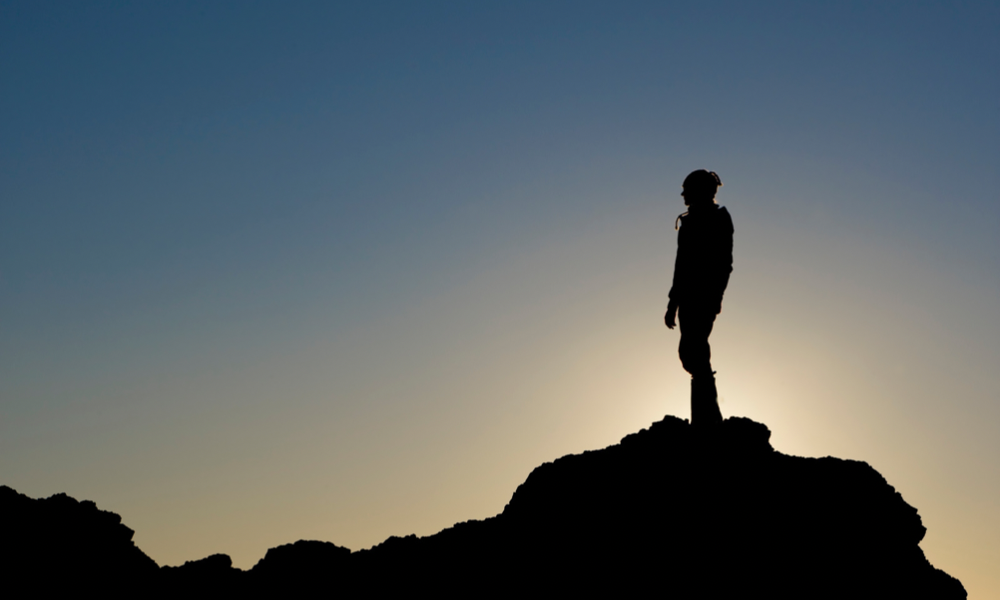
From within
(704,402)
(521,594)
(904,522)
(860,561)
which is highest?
(704,402)

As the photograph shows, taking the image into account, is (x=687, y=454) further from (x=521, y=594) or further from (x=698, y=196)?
(x=698, y=196)

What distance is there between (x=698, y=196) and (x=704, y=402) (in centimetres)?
362

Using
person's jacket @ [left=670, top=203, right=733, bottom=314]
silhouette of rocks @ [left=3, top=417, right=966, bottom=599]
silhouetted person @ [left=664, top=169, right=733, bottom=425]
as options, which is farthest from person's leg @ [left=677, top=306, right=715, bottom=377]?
silhouette of rocks @ [left=3, top=417, right=966, bottom=599]

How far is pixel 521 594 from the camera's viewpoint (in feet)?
38.0

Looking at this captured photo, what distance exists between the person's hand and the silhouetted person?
1.09 feet

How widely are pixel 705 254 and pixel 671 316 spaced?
1363 mm

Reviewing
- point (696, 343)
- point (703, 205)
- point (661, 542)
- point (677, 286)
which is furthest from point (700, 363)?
point (661, 542)

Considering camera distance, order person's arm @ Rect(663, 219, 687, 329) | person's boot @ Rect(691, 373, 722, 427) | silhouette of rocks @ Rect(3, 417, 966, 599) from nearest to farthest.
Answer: silhouette of rocks @ Rect(3, 417, 966, 599) < person's boot @ Rect(691, 373, 722, 427) < person's arm @ Rect(663, 219, 687, 329)

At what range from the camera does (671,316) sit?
48.7 ft

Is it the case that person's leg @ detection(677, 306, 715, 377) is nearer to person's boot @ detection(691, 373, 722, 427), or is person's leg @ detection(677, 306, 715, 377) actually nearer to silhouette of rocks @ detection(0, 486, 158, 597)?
person's boot @ detection(691, 373, 722, 427)

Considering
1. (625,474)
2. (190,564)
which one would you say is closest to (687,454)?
(625,474)

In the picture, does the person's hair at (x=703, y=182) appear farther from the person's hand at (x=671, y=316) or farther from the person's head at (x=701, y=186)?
the person's hand at (x=671, y=316)

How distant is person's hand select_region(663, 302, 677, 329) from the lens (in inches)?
583

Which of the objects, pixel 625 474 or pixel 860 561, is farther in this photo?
pixel 625 474
